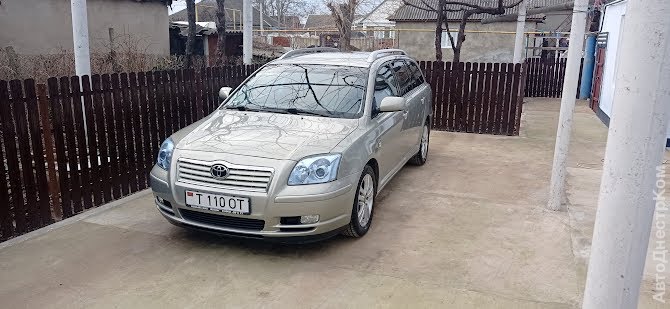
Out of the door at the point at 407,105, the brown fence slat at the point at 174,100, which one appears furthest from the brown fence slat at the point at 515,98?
the brown fence slat at the point at 174,100

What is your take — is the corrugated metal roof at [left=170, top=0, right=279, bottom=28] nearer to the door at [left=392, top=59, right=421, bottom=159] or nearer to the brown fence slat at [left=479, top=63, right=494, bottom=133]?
the brown fence slat at [left=479, top=63, right=494, bottom=133]

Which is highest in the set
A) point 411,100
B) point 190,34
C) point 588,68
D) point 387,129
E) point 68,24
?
point 68,24

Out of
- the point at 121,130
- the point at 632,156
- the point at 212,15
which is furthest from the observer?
the point at 212,15

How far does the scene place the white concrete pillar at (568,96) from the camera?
500cm

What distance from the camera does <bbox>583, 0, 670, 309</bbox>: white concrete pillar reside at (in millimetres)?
1934

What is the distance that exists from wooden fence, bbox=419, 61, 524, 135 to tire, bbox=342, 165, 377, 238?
544 centimetres

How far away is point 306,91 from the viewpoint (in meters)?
5.25

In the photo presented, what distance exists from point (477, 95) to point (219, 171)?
6.91 metres

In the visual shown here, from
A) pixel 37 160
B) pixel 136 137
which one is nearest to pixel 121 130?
pixel 136 137

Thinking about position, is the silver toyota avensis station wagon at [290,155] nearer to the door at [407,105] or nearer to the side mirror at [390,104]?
the side mirror at [390,104]

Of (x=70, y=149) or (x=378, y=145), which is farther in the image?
(x=378, y=145)

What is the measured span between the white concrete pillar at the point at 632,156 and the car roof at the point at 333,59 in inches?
142

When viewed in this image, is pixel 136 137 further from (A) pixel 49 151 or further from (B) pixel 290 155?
(B) pixel 290 155

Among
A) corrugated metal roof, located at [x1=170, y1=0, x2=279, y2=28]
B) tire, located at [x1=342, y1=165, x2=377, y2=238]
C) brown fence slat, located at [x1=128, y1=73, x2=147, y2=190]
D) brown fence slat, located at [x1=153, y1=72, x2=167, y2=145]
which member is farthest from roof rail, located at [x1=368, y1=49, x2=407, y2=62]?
corrugated metal roof, located at [x1=170, y1=0, x2=279, y2=28]
